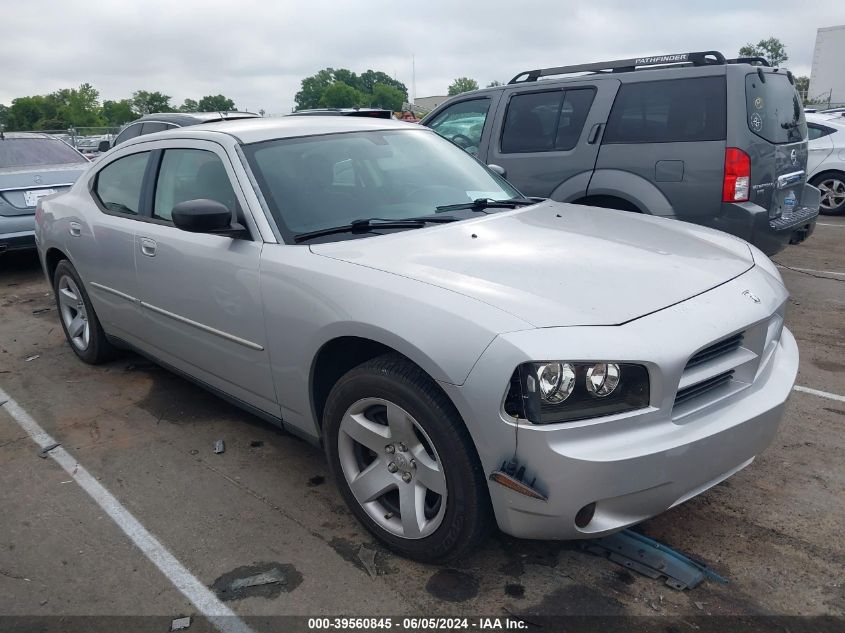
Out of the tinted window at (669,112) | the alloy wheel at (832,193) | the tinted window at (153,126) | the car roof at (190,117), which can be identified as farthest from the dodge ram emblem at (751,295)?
the tinted window at (153,126)

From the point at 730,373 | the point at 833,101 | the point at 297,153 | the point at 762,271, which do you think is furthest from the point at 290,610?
the point at 833,101

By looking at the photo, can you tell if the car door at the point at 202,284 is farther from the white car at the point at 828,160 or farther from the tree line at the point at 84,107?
the tree line at the point at 84,107

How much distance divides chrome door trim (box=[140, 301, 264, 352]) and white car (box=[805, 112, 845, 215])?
9.57 m

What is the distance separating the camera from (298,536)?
9.52 feet

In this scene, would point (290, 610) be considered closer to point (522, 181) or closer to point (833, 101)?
point (522, 181)

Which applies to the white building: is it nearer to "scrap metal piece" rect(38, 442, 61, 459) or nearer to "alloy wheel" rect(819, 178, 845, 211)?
"alloy wheel" rect(819, 178, 845, 211)

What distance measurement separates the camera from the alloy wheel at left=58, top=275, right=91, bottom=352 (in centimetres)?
490

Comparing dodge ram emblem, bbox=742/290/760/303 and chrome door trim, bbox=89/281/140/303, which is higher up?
dodge ram emblem, bbox=742/290/760/303

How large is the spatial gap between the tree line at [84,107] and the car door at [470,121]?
264 ft

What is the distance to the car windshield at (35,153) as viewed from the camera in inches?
338

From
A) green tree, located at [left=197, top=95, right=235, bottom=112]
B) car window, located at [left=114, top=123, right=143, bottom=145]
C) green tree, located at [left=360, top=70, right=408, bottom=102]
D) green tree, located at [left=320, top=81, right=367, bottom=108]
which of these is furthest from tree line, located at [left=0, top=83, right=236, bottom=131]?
car window, located at [left=114, top=123, right=143, bottom=145]

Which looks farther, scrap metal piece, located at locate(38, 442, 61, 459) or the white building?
the white building

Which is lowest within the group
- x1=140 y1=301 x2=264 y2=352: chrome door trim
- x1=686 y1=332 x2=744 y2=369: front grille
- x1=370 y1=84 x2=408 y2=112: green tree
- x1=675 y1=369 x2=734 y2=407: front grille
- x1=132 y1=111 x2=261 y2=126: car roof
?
x1=675 y1=369 x2=734 y2=407: front grille

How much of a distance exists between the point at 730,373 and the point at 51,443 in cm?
350
